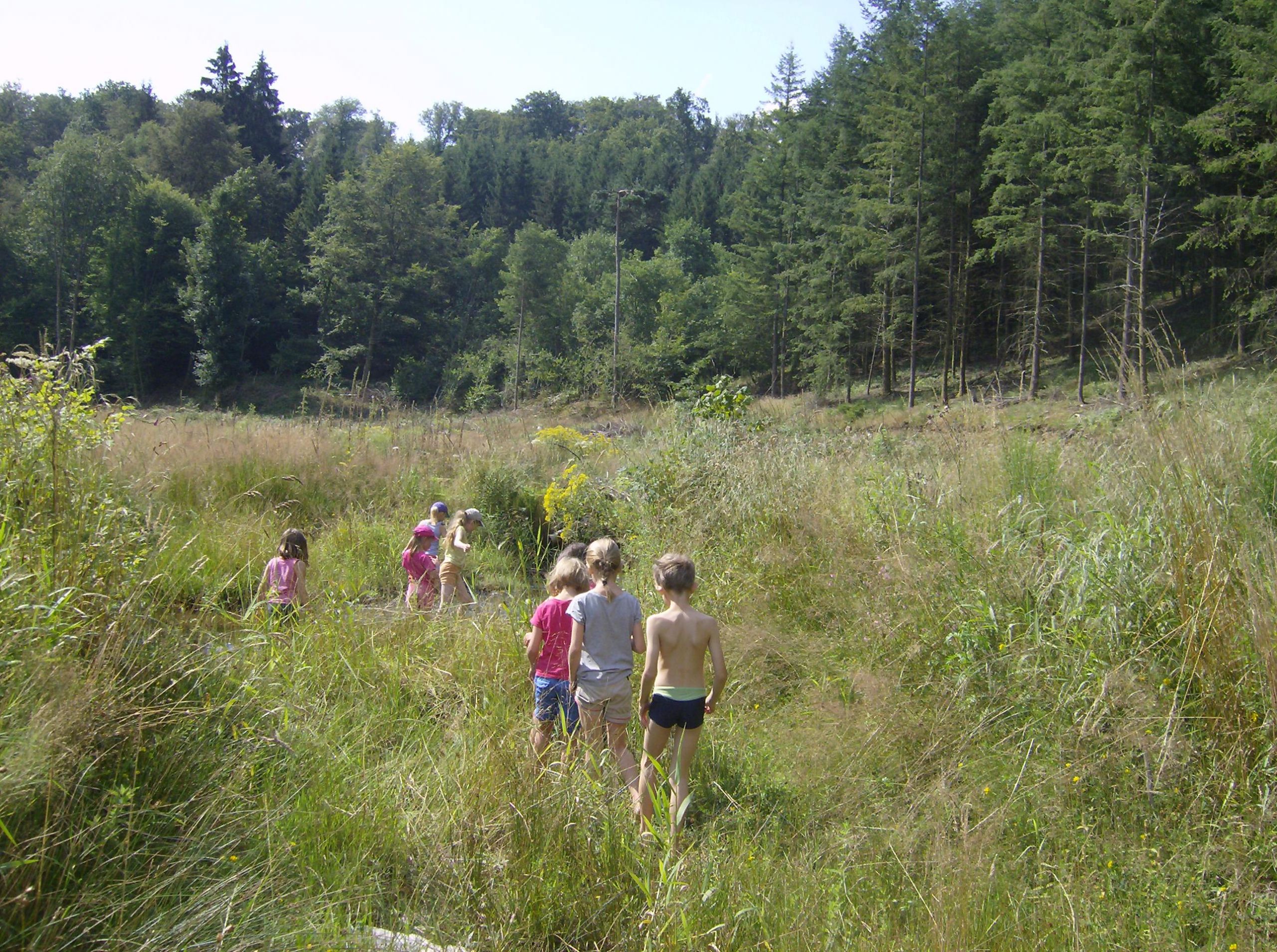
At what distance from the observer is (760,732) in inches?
210

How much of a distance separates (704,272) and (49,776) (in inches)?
2384

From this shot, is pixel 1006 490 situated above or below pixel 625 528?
above

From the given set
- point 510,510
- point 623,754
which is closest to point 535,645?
point 623,754

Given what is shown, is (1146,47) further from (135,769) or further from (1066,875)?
(135,769)

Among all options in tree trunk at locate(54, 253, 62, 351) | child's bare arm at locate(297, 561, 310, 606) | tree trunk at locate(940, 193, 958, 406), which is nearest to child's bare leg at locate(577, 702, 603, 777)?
child's bare arm at locate(297, 561, 310, 606)

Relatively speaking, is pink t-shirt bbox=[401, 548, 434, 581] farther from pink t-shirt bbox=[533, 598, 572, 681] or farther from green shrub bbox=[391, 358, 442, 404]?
green shrub bbox=[391, 358, 442, 404]

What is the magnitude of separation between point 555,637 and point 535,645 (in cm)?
12

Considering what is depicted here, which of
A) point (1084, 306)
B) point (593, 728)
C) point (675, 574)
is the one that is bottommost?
point (593, 728)

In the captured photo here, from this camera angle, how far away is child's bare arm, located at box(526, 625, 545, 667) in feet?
15.5

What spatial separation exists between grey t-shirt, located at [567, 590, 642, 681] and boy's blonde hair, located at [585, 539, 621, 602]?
0.31 feet

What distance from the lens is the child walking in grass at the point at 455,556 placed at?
317 inches

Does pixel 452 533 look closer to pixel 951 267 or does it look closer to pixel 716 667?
pixel 716 667

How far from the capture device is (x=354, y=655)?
536cm

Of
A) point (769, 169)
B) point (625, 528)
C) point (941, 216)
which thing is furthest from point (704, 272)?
point (625, 528)
